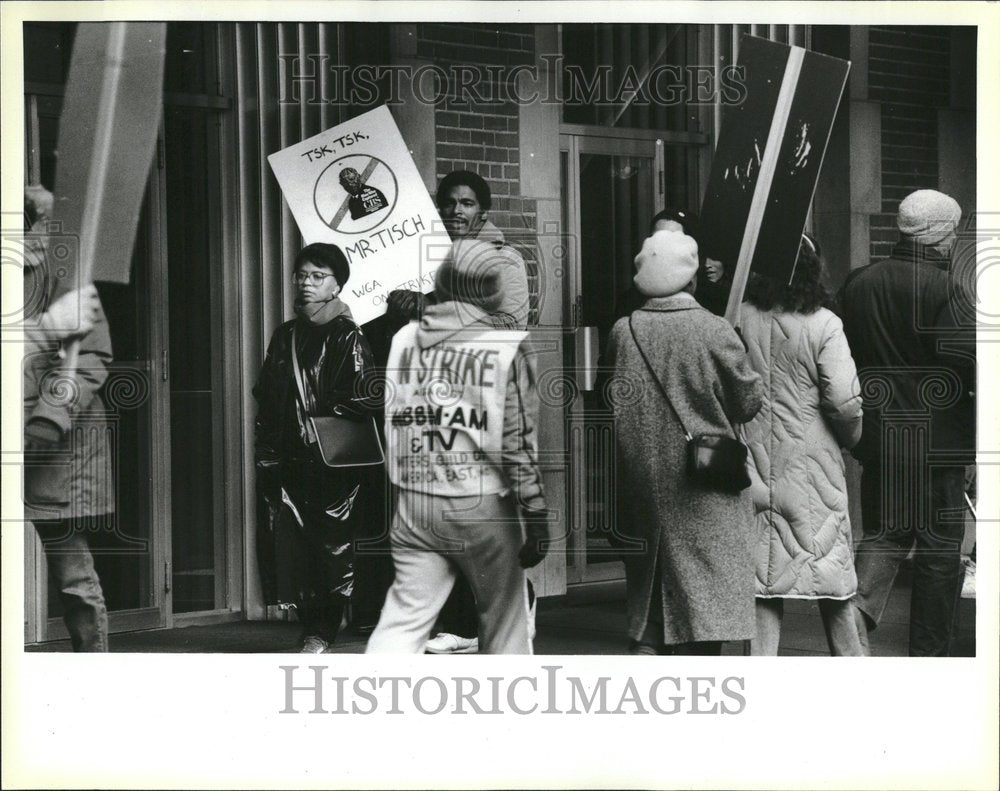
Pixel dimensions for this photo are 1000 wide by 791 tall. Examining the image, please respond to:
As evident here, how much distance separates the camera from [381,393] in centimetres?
623

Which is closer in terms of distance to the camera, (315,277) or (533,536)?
(533,536)

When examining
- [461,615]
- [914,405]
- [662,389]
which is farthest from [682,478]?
[461,615]

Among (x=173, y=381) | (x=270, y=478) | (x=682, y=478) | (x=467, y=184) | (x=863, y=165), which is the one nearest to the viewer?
(x=682, y=478)

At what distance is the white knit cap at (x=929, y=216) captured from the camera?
244 inches

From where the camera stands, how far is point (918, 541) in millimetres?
6254

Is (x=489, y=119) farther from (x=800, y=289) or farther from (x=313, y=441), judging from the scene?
(x=313, y=441)

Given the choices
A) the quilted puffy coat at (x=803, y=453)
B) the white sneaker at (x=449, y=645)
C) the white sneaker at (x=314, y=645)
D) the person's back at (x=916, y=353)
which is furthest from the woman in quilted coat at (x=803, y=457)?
the white sneaker at (x=314, y=645)

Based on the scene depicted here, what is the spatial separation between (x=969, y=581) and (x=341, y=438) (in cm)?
280

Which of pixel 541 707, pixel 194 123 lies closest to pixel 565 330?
pixel 541 707

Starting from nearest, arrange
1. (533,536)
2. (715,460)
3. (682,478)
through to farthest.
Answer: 1. (715,460)
2. (682,478)
3. (533,536)

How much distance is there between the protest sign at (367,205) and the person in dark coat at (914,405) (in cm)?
174

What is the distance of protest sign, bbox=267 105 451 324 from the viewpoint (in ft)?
20.7

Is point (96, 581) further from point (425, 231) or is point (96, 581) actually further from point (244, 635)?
point (425, 231)

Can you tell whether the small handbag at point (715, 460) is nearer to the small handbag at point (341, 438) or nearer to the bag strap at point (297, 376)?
the small handbag at point (341, 438)
